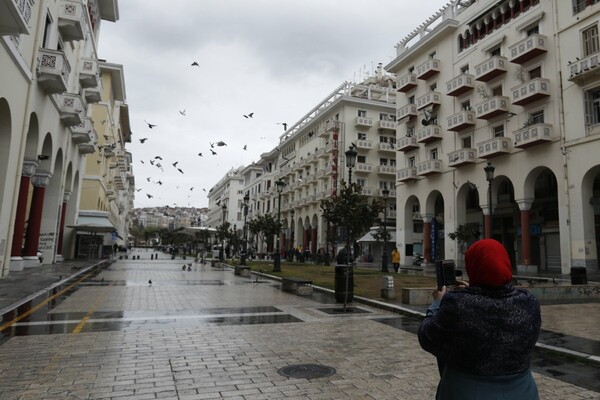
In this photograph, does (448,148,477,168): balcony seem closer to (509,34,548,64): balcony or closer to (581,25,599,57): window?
(509,34,548,64): balcony

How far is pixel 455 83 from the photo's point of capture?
32094 mm

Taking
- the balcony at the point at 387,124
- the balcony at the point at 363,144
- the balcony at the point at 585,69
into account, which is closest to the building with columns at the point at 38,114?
the balcony at the point at 585,69

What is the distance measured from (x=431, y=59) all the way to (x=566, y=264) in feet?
66.5

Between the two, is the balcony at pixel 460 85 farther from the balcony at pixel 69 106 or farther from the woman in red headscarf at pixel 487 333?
the woman in red headscarf at pixel 487 333

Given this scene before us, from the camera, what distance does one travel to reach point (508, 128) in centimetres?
2867

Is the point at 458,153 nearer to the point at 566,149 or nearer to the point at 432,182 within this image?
the point at 432,182

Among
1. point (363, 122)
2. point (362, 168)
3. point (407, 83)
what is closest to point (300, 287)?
point (407, 83)

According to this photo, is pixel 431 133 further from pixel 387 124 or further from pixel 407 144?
pixel 387 124

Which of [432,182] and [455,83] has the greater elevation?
[455,83]

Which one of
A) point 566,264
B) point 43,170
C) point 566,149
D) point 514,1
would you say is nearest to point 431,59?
point 514,1

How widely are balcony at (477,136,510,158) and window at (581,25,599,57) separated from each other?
6.56 metres

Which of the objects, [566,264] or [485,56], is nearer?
[566,264]

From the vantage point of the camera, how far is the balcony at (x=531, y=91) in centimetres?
2541

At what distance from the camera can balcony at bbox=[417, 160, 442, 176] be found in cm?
3431
